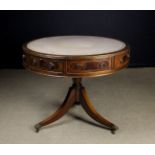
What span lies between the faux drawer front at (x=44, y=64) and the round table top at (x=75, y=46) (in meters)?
0.03

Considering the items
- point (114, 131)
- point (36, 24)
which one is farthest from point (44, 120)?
point (36, 24)

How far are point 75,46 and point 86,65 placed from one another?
160mm

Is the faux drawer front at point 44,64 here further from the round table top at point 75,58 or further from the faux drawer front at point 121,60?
the faux drawer front at point 121,60

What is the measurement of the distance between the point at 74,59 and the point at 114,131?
50 centimetres

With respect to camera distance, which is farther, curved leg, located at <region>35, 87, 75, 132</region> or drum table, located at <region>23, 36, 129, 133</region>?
curved leg, located at <region>35, 87, 75, 132</region>

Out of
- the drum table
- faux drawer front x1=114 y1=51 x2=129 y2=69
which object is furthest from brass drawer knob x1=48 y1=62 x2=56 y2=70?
faux drawer front x1=114 y1=51 x2=129 y2=69

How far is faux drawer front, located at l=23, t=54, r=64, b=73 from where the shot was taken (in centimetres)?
128

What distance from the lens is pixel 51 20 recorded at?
2459 mm

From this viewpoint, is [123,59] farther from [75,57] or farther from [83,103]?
[83,103]

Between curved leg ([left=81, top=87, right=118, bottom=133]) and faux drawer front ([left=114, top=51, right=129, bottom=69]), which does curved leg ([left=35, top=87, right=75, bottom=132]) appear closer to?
curved leg ([left=81, top=87, right=118, bottom=133])

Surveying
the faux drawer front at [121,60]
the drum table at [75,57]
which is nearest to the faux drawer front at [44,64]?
the drum table at [75,57]

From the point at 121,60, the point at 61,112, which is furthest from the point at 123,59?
the point at 61,112

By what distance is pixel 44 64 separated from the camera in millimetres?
1311

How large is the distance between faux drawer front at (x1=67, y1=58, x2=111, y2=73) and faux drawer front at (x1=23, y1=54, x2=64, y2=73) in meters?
0.04
